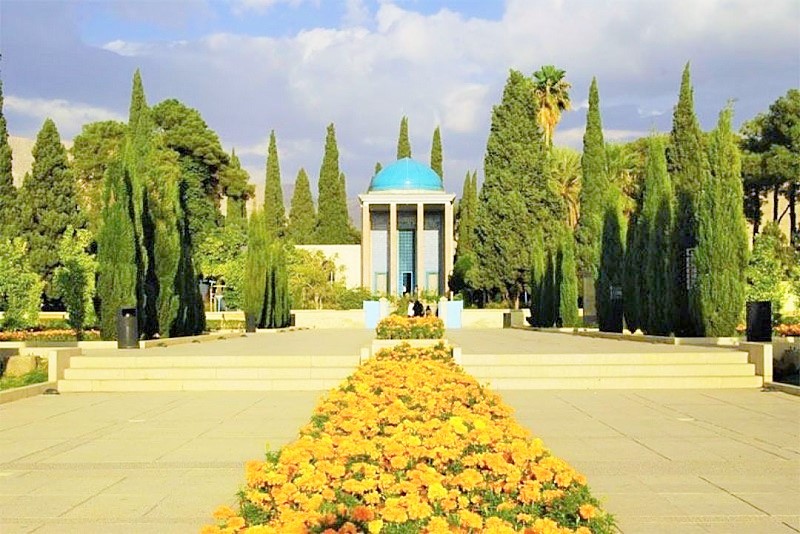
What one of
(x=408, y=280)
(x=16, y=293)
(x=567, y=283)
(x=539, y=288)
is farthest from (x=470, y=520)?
(x=408, y=280)

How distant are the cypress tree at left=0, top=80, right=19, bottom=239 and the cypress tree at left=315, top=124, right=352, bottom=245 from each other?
2477cm

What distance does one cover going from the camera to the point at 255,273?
33000 mm

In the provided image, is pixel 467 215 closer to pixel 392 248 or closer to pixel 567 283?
pixel 392 248

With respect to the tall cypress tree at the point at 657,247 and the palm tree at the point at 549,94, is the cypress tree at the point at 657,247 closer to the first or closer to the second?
the tall cypress tree at the point at 657,247

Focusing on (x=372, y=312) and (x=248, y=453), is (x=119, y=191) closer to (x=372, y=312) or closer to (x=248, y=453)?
(x=248, y=453)

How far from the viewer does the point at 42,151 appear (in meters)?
42.5

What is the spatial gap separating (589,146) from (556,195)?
16.9 ft

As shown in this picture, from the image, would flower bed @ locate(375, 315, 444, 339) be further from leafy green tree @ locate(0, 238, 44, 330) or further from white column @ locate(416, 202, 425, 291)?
white column @ locate(416, 202, 425, 291)

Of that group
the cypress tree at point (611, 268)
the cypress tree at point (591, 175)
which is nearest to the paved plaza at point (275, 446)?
the cypress tree at point (611, 268)

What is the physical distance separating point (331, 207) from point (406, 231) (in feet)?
21.0

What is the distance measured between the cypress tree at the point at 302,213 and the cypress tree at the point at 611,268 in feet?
139

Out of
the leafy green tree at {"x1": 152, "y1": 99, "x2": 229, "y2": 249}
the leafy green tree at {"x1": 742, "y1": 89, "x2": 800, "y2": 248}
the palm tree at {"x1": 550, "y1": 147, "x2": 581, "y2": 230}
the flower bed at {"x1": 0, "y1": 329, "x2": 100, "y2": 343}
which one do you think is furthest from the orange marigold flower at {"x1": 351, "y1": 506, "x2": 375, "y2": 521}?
the leafy green tree at {"x1": 152, "y1": 99, "x2": 229, "y2": 249}

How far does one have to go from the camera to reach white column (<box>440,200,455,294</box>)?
2239 inches

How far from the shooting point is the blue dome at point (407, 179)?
56.8 m
